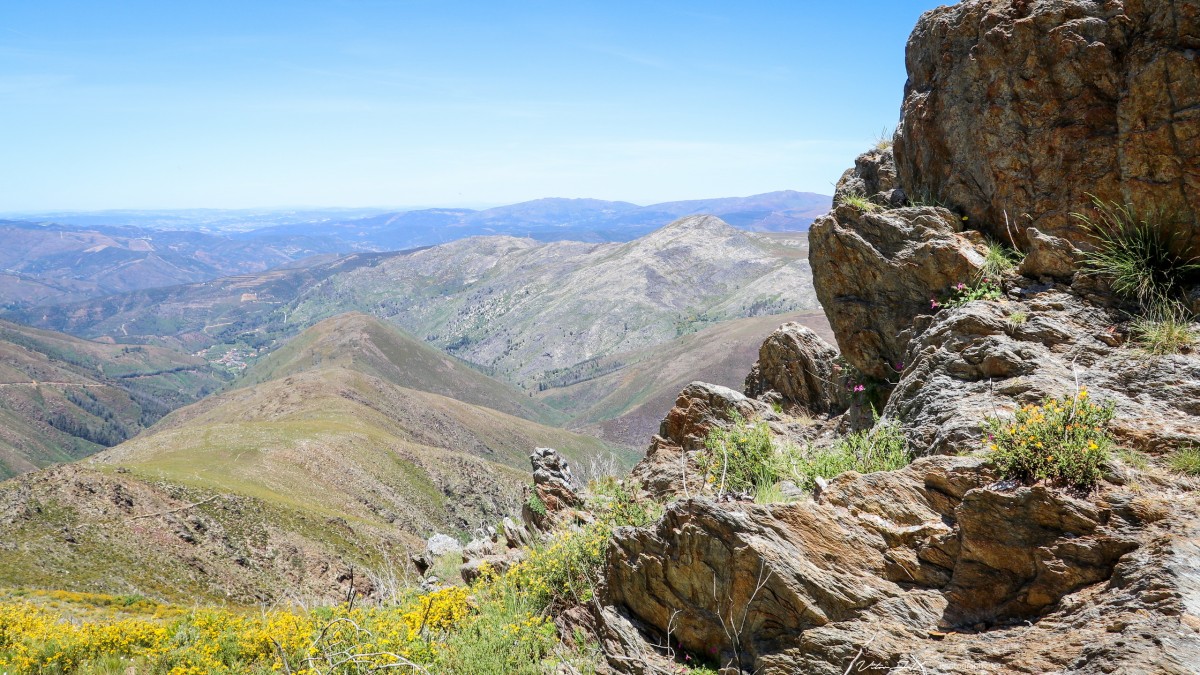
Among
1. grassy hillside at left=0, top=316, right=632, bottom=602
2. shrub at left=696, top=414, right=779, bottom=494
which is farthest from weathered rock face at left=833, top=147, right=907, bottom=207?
grassy hillside at left=0, top=316, right=632, bottom=602

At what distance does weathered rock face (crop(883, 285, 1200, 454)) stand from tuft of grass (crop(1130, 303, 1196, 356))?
13 cm

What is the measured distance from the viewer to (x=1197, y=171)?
6328 millimetres

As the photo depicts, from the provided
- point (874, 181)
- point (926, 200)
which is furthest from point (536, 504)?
point (926, 200)

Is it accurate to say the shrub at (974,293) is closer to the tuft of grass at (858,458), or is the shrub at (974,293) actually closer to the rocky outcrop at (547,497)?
the tuft of grass at (858,458)

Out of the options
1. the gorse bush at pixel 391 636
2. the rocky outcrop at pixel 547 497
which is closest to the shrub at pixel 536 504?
the rocky outcrop at pixel 547 497

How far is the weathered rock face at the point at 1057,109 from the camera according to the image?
6469mm

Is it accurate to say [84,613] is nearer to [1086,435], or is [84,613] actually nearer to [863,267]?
[863,267]

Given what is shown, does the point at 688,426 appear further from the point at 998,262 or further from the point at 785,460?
the point at 998,262

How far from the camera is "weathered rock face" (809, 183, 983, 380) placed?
28.2ft

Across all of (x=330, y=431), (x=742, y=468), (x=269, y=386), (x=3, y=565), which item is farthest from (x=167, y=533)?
(x=269, y=386)

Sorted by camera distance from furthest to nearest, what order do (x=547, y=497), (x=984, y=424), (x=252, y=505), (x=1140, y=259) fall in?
(x=252, y=505), (x=547, y=497), (x=1140, y=259), (x=984, y=424)

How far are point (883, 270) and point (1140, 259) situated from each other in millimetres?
3294

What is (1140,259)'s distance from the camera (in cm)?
659

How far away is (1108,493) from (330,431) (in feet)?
325
